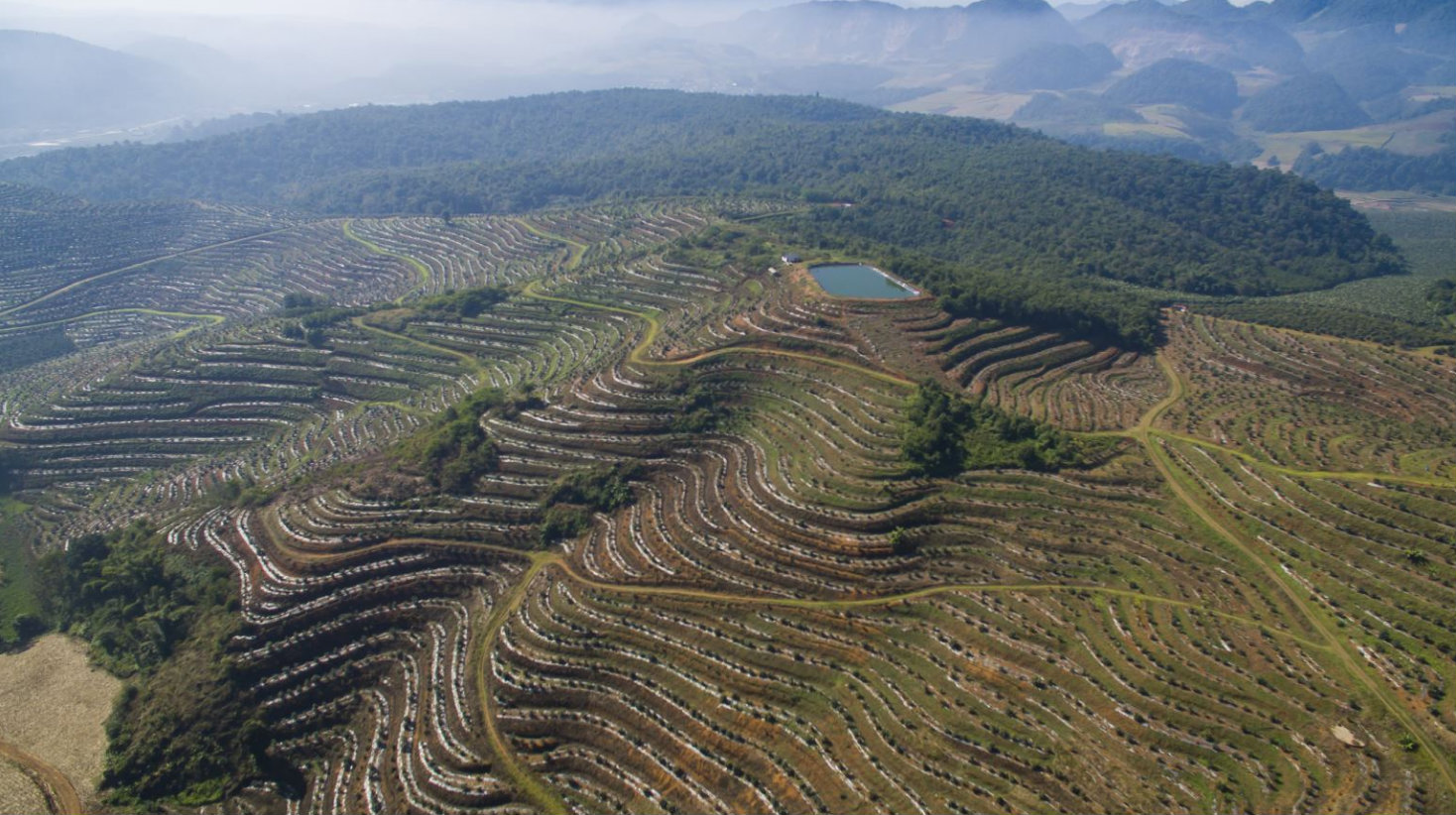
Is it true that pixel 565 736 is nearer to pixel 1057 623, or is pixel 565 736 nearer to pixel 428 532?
pixel 428 532

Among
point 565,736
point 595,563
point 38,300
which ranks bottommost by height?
point 565,736

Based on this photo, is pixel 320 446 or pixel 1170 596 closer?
pixel 1170 596

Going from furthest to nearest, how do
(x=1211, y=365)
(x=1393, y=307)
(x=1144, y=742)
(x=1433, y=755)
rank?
(x=1393, y=307)
(x=1211, y=365)
(x=1144, y=742)
(x=1433, y=755)

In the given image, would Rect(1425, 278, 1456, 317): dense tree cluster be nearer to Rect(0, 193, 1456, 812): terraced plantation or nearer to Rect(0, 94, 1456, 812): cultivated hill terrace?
Rect(0, 193, 1456, 812): terraced plantation

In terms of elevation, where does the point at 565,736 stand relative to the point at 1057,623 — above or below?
below

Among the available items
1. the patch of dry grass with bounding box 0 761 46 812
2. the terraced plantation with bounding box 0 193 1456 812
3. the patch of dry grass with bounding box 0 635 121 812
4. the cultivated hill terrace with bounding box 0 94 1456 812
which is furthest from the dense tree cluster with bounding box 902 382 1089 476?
the patch of dry grass with bounding box 0 761 46 812

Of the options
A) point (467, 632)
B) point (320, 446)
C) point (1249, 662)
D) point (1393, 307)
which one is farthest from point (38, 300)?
point (1393, 307)
